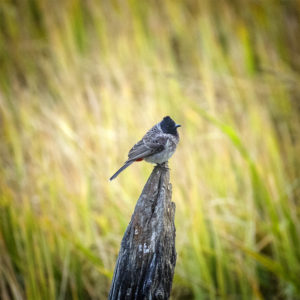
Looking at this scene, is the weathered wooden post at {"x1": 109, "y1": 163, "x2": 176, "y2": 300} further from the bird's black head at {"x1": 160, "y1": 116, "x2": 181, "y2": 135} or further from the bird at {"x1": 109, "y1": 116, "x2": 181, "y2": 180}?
the bird's black head at {"x1": 160, "y1": 116, "x2": 181, "y2": 135}

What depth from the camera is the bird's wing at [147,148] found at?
295 centimetres

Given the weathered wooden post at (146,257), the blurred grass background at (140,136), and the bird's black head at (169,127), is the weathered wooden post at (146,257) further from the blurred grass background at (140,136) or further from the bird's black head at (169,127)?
the blurred grass background at (140,136)

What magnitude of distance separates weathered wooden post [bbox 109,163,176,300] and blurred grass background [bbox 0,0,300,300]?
1.44 m

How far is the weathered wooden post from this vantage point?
181 cm

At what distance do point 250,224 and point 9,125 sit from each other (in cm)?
258

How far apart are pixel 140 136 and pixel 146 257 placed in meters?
2.62

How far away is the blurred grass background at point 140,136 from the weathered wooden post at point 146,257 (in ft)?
4.74

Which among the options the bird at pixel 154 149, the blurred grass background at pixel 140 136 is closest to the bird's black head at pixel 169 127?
the bird at pixel 154 149

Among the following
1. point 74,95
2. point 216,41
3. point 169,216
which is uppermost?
point 216,41

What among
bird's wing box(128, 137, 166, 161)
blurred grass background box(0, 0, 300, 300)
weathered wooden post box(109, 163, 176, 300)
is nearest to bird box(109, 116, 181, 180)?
bird's wing box(128, 137, 166, 161)

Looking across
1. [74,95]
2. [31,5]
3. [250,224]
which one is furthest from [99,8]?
[250,224]

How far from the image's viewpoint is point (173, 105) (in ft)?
16.2

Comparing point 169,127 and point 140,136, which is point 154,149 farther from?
point 140,136

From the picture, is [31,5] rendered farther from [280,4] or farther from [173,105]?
[280,4]
